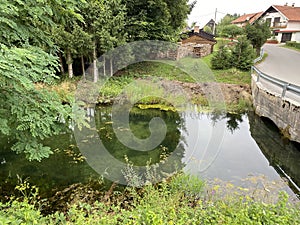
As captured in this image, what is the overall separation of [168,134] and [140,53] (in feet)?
23.2

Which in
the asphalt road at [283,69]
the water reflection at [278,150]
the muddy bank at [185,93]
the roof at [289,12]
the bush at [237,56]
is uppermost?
the roof at [289,12]

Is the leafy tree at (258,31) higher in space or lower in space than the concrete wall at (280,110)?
higher

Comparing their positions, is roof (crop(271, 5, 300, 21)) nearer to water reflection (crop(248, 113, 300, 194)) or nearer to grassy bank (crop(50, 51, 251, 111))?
grassy bank (crop(50, 51, 251, 111))

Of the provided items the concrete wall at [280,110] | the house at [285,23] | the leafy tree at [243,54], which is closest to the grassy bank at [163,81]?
the leafy tree at [243,54]

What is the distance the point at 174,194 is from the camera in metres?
4.32

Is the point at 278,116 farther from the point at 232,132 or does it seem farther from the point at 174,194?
the point at 174,194

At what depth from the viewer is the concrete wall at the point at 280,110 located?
22.5 ft

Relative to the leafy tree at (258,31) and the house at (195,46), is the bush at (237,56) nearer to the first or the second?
the leafy tree at (258,31)

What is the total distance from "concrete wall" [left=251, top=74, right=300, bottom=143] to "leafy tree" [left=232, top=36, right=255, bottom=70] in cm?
437

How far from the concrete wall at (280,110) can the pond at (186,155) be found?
0.38 metres

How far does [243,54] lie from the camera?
46.6ft

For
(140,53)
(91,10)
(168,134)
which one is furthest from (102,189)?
(140,53)

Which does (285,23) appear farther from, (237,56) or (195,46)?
(237,56)

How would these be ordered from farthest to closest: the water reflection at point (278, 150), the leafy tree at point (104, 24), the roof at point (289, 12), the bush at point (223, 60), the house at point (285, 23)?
the roof at point (289, 12), the house at point (285, 23), the bush at point (223, 60), the leafy tree at point (104, 24), the water reflection at point (278, 150)
